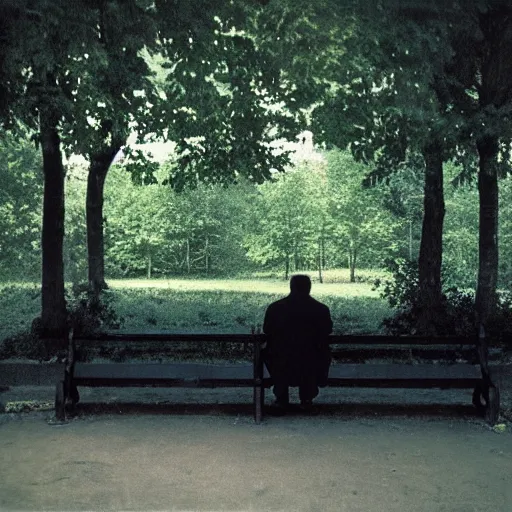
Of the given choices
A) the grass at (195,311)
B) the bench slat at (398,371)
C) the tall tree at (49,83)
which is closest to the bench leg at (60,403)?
the tall tree at (49,83)

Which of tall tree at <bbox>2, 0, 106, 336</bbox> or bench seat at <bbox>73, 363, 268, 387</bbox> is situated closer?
tall tree at <bbox>2, 0, 106, 336</bbox>

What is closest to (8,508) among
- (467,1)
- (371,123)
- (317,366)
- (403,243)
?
(317,366)

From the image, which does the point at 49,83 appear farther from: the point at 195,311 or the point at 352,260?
the point at 352,260

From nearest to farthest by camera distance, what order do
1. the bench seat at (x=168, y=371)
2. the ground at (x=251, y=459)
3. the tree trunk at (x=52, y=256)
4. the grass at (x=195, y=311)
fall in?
the ground at (x=251, y=459), the bench seat at (x=168, y=371), the tree trunk at (x=52, y=256), the grass at (x=195, y=311)

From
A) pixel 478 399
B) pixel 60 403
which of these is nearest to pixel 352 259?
pixel 478 399

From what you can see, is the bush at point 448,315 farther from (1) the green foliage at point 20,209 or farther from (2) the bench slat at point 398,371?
(1) the green foliage at point 20,209

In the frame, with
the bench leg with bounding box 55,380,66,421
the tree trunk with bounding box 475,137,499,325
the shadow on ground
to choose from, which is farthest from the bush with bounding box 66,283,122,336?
the tree trunk with bounding box 475,137,499,325

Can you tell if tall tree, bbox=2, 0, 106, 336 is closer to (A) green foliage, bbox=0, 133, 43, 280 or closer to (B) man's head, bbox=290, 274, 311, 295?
(B) man's head, bbox=290, 274, 311, 295

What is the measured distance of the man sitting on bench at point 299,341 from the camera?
7.50 m

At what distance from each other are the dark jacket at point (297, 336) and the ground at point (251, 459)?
528 mm

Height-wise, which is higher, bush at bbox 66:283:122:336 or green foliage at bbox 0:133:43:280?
green foliage at bbox 0:133:43:280

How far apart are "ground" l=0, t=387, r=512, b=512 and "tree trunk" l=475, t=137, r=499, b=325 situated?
5700mm

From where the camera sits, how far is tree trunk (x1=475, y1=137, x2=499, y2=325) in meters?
13.2

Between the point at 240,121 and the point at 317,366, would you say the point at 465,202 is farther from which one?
the point at 317,366
